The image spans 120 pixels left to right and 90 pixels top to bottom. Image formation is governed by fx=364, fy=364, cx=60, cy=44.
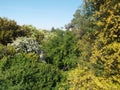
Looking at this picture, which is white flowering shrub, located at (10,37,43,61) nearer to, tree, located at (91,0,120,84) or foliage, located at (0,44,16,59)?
foliage, located at (0,44,16,59)

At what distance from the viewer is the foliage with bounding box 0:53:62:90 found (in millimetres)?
24616

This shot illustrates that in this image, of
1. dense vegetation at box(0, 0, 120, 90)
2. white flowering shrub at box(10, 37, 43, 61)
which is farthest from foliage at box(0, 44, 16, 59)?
white flowering shrub at box(10, 37, 43, 61)

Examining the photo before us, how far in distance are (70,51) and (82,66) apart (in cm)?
2521

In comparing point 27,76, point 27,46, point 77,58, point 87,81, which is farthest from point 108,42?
point 27,46

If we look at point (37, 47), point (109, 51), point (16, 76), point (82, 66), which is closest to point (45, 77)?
point (16, 76)

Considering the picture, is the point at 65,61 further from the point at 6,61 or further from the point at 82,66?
the point at 82,66

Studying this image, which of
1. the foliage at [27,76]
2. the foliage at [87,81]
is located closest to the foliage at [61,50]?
the foliage at [27,76]

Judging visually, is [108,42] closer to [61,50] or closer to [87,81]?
[87,81]

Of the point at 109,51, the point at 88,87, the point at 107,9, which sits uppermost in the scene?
the point at 107,9

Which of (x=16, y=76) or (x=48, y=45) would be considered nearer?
(x=16, y=76)

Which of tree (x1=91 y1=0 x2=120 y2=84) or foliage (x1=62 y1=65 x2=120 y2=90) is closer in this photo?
foliage (x1=62 y1=65 x2=120 y2=90)

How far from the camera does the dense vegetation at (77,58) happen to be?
15.4 meters

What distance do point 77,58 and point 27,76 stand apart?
4.28m

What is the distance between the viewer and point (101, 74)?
53.5 feet
